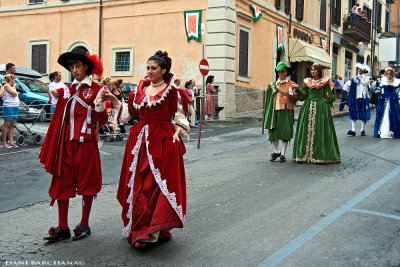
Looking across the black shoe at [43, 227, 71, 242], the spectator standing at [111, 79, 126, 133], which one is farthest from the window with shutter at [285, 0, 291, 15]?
the black shoe at [43, 227, 71, 242]

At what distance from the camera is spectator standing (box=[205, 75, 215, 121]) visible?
18344 mm

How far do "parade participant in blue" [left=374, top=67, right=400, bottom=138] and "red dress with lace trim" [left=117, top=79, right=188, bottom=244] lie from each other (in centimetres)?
974

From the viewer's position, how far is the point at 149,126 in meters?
4.72

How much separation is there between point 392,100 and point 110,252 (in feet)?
35.9

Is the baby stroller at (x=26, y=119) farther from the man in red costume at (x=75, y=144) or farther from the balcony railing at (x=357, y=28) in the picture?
the balcony railing at (x=357, y=28)

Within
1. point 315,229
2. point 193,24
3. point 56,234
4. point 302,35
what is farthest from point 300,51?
point 56,234

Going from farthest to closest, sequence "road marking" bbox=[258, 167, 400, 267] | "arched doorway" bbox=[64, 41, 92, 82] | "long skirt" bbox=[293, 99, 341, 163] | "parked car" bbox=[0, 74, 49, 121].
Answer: "arched doorway" bbox=[64, 41, 92, 82] < "parked car" bbox=[0, 74, 49, 121] < "long skirt" bbox=[293, 99, 341, 163] < "road marking" bbox=[258, 167, 400, 267]

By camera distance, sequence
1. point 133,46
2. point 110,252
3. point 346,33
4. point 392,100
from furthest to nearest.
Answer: point 346,33
point 133,46
point 392,100
point 110,252

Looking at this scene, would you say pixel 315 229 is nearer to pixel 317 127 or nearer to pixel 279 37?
pixel 317 127

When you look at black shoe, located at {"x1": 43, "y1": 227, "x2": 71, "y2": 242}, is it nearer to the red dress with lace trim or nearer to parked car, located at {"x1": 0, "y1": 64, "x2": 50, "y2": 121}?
the red dress with lace trim

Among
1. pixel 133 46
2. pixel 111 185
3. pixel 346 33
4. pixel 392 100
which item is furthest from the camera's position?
pixel 346 33

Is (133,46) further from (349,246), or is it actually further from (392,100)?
(349,246)

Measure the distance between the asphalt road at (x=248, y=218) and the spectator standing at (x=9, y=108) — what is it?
6.10ft

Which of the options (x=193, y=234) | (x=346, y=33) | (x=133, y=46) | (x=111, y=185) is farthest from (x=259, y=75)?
(x=193, y=234)
